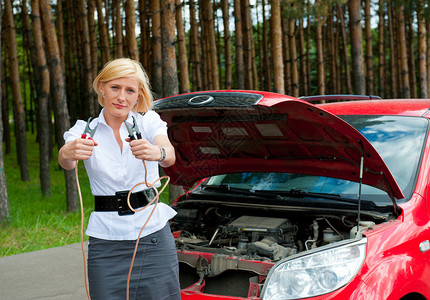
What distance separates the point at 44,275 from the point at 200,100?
352 centimetres

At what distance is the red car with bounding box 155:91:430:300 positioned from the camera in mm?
2598

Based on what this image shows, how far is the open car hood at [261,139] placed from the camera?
9.15ft

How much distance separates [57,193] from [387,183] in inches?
434

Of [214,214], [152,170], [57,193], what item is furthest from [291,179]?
[57,193]

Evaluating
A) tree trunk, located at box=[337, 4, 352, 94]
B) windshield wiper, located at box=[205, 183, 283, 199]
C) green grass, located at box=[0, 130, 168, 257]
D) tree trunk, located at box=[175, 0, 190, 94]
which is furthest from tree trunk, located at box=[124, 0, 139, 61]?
tree trunk, located at box=[337, 4, 352, 94]

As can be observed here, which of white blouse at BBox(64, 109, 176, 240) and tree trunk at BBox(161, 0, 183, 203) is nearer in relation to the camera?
white blouse at BBox(64, 109, 176, 240)

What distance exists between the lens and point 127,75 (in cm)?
240

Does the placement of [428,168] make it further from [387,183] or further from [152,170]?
[152,170]

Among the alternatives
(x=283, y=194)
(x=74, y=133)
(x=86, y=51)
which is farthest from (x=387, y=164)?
(x=86, y=51)

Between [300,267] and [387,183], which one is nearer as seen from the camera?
[300,267]

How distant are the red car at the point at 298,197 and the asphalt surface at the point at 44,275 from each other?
171 cm

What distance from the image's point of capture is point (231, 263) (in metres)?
2.92

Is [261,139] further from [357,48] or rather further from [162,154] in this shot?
[357,48]

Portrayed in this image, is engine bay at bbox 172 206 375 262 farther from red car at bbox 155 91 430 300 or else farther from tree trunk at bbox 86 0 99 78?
tree trunk at bbox 86 0 99 78
